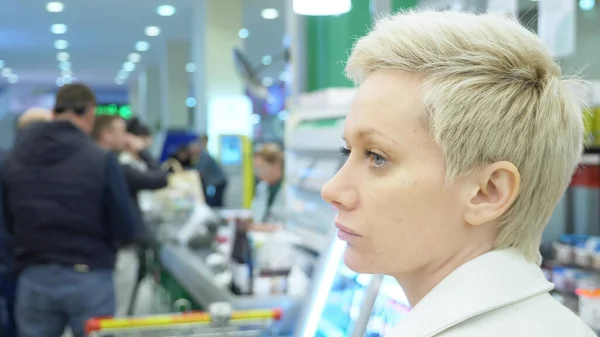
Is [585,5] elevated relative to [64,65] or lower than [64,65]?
lower

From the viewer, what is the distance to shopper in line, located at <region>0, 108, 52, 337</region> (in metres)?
3.71

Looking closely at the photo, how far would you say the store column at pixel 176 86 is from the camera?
1672cm

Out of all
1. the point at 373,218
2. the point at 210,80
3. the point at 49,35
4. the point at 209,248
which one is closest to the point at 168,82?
the point at 49,35

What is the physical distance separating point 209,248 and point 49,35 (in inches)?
506

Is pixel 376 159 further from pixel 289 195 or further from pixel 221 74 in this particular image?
pixel 221 74

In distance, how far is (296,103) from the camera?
4168 mm

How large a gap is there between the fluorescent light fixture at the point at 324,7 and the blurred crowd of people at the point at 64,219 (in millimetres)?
1199

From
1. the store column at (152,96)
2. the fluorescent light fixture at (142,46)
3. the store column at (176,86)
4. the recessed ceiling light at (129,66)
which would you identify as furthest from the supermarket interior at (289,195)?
the recessed ceiling light at (129,66)

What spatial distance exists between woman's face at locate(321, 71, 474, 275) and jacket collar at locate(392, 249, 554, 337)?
4 cm

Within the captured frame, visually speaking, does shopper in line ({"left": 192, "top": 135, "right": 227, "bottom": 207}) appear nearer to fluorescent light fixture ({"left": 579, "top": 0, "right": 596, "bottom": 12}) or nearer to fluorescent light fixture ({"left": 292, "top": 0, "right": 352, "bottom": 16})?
fluorescent light fixture ({"left": 292, "top": 0, "right": 352, "bottom": 16})

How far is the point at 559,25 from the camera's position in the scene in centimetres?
202

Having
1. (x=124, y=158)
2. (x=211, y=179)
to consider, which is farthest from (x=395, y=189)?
(x=211, y=179)

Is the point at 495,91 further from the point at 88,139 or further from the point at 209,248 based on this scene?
the point at 209,248

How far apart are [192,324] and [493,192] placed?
1.54m
